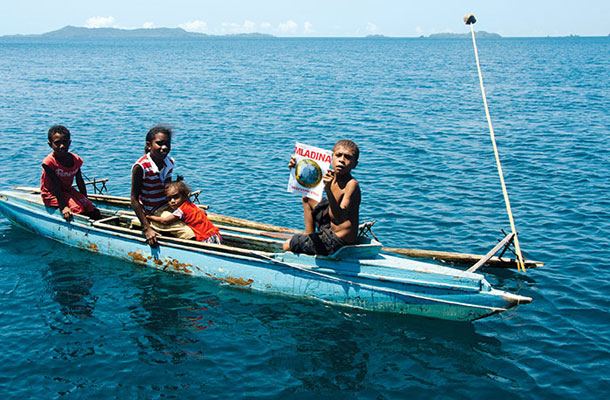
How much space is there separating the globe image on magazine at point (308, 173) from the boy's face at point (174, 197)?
268 centimetres

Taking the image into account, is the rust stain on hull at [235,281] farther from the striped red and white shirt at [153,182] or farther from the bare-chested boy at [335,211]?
the striped red and white shirt at [153,182]

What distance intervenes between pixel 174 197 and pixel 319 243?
2.70 metres

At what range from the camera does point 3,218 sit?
12680mm

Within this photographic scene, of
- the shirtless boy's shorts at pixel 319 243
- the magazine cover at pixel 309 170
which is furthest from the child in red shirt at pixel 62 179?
the magazine cover at pixel 309 170

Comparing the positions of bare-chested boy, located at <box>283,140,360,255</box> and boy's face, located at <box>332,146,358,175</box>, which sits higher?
boy's face, located at <box>332,146,358,175</box>

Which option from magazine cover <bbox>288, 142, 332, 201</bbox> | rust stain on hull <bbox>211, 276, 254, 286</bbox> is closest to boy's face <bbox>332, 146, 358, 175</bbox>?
magazine cover <bbox>288, 142, 332, 201</bbox>

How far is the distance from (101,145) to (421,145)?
12801 mm

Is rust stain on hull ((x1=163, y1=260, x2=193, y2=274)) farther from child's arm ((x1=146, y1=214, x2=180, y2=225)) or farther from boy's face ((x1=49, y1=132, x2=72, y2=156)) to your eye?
boy's face ((x1=49, y1=132, x2=72, y2=156))

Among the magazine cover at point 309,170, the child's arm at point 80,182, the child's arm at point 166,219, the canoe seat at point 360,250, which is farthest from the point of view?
the child's arm at point 80,182

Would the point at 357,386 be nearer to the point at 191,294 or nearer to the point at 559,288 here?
the point at 191,294

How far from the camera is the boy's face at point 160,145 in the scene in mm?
8859

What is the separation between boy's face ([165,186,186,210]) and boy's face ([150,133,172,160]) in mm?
592

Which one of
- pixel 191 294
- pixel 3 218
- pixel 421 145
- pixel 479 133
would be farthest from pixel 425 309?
pixel 479 133

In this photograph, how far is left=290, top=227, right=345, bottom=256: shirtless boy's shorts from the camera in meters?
7.97
